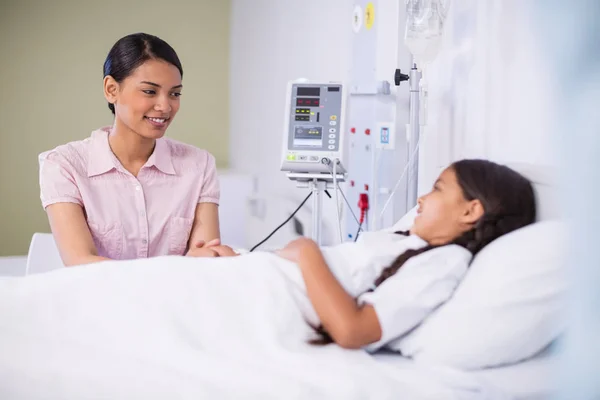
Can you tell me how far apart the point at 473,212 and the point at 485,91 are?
595 mm

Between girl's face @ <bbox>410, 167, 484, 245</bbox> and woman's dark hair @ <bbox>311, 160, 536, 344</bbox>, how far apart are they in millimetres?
11

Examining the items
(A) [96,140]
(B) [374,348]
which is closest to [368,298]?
(B) [374,348]

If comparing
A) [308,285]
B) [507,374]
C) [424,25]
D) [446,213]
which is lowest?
[507,374]

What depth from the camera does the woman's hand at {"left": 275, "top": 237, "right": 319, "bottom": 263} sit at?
1.15 meters

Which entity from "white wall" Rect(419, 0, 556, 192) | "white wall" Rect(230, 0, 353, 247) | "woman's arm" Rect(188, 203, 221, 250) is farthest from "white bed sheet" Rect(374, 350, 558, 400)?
"white wall" Rect(230, 0, 353, 247)

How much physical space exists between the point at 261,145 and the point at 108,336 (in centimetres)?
276

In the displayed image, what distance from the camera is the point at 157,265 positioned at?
115 cm

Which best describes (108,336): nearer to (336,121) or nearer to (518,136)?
(518,136)

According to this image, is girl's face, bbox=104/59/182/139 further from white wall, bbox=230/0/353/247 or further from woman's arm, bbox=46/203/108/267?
white wall, bbox=230/0/353/247

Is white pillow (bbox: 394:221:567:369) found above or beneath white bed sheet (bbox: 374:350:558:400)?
above

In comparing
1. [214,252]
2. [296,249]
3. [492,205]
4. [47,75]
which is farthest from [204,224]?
[47,75]

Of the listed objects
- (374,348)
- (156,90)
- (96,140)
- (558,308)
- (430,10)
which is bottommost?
(374,348)

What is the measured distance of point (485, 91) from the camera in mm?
1639

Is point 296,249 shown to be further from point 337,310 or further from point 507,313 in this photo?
point 507,313
